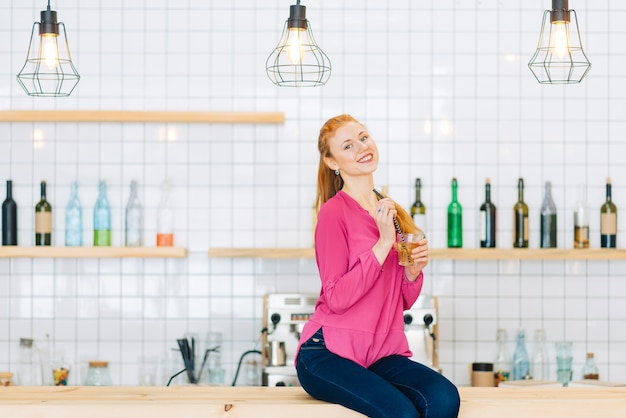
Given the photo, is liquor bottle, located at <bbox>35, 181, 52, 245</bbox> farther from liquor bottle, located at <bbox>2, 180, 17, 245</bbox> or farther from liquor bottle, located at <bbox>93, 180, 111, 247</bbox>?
liquor bottle, located at <bbox>93, 180, 111, 247</bbox>

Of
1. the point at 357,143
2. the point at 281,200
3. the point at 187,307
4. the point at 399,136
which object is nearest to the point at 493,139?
the point at 399,136

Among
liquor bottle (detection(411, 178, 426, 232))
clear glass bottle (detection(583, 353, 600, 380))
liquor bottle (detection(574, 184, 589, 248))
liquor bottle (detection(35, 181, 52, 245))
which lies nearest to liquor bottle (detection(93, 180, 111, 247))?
liquor bottle (detection(35, 181, 52, 245))

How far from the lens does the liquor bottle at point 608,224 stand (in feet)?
14.9

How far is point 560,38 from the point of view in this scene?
2967 mm

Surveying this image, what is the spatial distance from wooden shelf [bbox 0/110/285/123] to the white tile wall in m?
0.12

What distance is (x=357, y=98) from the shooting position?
4.59 meters

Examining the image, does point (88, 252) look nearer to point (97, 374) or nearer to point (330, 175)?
point (97, 374)

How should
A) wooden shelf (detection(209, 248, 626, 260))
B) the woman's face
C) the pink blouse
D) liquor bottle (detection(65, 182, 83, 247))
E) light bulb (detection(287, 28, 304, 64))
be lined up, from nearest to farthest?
the pink blouse < the woman's face < light bulb (detection(287, 28, 304, 64)) < wooden shelf (detection(209, 248, 626, 260)) < liquor bottle (detection(65, 182, 83, 247))

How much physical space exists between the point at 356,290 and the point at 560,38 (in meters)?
1.02

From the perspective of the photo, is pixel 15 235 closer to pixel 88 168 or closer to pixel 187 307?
pixel 88 168

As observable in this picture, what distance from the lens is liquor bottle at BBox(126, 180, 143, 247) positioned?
14.8ft

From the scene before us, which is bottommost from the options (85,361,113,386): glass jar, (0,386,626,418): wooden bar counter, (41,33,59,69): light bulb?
(85,361,113,386): glass jar

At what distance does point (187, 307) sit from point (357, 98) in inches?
49.2

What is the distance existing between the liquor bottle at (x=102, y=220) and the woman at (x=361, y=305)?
74.4 inches
